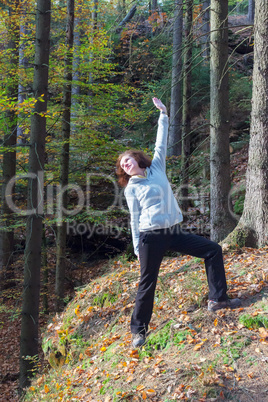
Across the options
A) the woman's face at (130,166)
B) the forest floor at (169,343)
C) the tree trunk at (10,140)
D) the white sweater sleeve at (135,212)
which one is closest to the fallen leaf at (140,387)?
the forest floor at (169,343)

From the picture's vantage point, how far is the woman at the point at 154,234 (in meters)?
4.09

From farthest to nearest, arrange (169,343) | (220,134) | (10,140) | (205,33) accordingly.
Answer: (10,140)
(220,134)
(205,33)
(169,343)

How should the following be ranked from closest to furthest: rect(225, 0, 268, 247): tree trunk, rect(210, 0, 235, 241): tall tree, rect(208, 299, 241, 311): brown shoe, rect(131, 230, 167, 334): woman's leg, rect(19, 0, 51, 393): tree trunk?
rect(131, 230, 167, 334): woman's leg → rect(208, 299, 241, 311): brown shoe → rect(225, 0, 268, 247): tree trunk → rect(210, 0, 235, 241): tall tree → rect(19, 0, 51, 393): tree trunk

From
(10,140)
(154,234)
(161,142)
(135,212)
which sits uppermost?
(10,140)

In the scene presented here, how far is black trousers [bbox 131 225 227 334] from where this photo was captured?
409 centimetres

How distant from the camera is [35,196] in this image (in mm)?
7531

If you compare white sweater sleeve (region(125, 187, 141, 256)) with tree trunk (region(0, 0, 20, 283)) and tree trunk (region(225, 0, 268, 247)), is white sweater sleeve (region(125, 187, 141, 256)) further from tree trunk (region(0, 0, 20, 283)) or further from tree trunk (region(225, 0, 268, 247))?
tree trunk (region(0, 0, 20, 283))

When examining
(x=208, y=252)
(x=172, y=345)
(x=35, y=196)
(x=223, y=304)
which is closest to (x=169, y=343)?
(x=172, y=345)

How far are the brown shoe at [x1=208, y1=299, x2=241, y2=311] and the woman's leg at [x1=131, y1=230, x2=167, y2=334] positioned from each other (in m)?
0.73

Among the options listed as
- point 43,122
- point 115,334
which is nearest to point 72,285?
point 43,122

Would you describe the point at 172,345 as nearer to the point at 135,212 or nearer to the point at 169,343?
the point at 169,343

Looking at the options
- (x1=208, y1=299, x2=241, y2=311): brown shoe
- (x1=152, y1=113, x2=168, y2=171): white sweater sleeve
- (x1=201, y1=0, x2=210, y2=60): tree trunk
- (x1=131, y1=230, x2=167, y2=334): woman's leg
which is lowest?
(x1=208, y1=299, x2=241, y2=311): brown shoe

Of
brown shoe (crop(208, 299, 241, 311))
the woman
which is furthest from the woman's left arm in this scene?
brown shoe (crop(208, 299, 241, 311))

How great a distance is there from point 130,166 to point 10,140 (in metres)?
8.77
